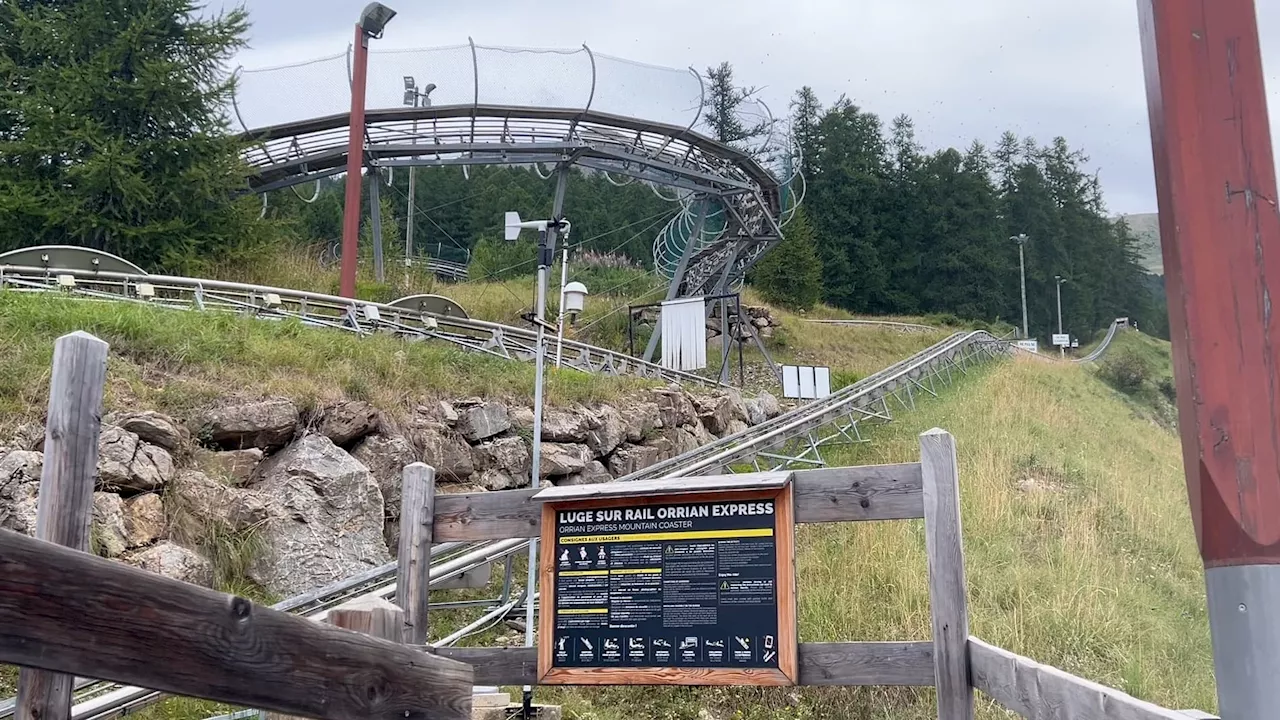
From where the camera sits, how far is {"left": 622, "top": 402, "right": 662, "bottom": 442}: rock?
14523 mm

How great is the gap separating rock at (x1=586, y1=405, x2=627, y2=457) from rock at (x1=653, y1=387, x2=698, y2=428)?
5.20 feet

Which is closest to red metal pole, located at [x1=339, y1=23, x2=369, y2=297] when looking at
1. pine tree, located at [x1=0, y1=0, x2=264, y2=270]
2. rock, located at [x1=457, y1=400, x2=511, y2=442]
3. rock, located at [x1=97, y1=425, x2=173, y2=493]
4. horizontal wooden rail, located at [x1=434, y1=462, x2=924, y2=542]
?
pine tree, located at [x1=0, y1=0, x2=264, y2=270]

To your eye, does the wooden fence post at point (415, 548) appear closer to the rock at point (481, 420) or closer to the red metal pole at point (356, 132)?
the rock at point (481, 420)

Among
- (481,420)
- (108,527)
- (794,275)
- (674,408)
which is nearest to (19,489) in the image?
(108,527)

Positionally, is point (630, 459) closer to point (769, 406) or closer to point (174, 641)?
point (769, 406)

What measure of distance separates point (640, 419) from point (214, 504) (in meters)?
7.54

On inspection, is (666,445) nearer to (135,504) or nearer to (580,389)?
(580,389)

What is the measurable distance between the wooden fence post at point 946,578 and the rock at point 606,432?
9.58 metres

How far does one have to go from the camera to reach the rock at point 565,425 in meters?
12.7

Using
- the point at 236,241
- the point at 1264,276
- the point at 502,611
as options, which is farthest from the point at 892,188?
the point at 1264,276

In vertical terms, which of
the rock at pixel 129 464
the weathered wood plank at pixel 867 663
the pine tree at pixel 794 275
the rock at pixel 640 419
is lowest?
the weathered wood plank at pixel 867 663

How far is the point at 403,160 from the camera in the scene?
24.0 m

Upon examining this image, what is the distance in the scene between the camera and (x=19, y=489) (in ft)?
23.7

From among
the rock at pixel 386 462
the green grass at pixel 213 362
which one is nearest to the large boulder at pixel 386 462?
the rock at pixel 386 462
